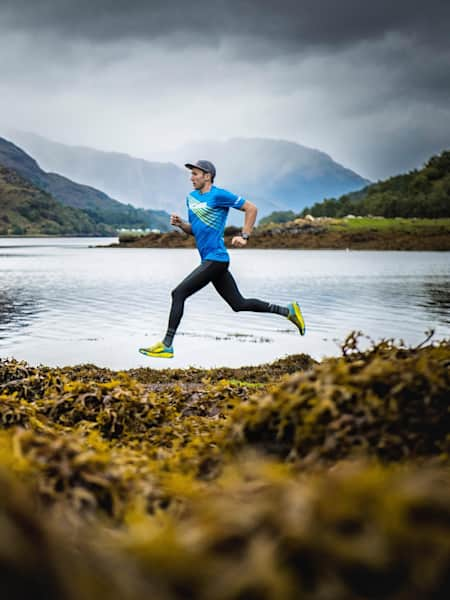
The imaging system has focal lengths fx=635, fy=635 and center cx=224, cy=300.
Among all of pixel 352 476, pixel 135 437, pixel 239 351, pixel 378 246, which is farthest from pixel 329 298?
pixel 378 246

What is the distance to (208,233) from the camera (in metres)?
10.6

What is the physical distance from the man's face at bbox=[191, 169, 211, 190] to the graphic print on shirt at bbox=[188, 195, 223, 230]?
0.27 m

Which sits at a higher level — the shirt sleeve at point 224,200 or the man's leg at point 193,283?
the shirt sleeve at point 224,200

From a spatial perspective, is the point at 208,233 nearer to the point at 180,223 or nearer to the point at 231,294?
the point at 180,223

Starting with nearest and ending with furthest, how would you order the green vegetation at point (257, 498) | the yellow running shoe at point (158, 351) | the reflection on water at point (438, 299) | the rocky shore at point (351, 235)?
the green vegetation at point (257, 498), the yellow running shoe at point (158, 351), the reflection on water at point (438, 299), the rocky shore at point (351, 235)

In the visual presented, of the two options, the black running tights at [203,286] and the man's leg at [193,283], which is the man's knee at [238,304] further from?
the man's leg at [193,283]

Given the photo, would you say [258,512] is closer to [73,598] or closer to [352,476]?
[352,476]

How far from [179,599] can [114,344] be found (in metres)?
18.0

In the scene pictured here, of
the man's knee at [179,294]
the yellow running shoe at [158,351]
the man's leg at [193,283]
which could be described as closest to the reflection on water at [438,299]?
the man's leg at [193,283]

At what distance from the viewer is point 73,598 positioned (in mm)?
1114

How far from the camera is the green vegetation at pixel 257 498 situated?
1.20 metres

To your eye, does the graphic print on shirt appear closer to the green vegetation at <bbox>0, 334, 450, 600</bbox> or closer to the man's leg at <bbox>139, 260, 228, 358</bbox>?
the man's leg at <bbox>139, 260, 228, 358</bbox>

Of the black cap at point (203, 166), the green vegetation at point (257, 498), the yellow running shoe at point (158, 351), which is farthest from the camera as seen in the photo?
the yellow running shoe at point (158, 351)

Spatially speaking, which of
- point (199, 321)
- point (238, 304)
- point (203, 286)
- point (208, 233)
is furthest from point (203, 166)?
point (199, 321)
